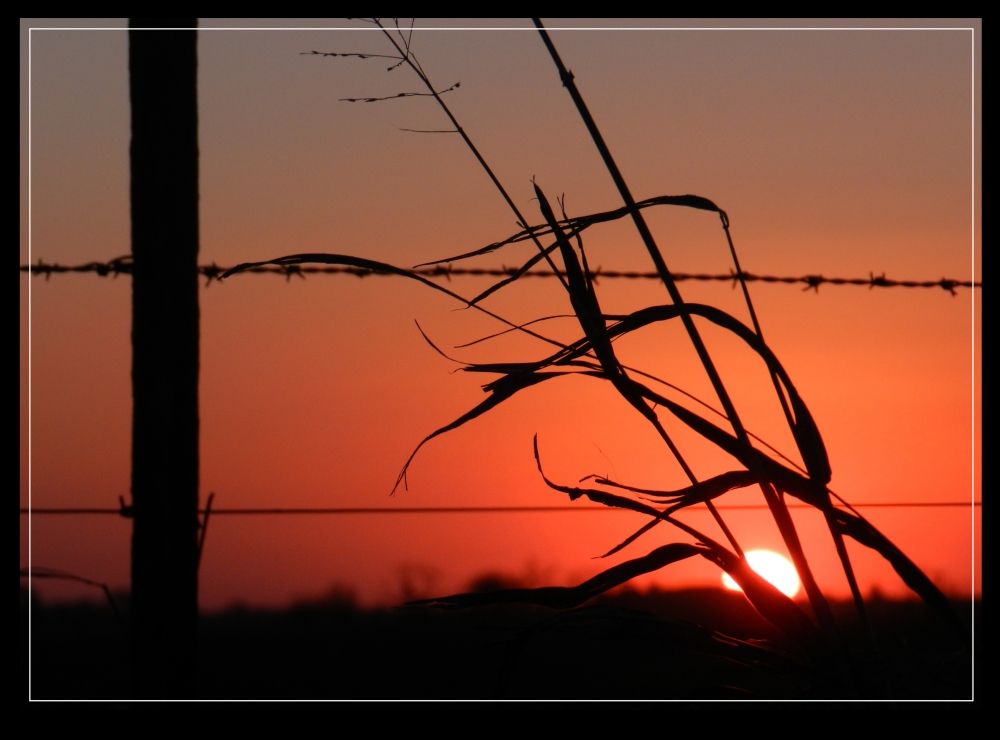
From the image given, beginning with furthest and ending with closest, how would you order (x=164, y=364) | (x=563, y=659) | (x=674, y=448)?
(x=563, y=659) → (x=164, y=364) → (x=674, y=448)

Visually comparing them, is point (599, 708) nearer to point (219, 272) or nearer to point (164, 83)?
point (219, 272)

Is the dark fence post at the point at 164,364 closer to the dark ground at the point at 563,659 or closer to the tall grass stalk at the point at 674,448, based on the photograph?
the dark ground at the point at 563,659

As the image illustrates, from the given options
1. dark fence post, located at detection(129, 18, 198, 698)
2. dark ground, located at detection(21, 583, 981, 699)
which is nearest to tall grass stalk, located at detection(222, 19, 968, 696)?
dark ground, located at detection(21, 583, 981, 699)

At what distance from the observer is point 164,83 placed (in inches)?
50.3

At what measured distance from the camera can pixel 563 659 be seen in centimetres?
164

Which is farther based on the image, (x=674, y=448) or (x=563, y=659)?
(x=563, y=659)

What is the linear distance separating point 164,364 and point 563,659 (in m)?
0.97

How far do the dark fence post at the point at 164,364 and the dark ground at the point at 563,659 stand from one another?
0.07 metres

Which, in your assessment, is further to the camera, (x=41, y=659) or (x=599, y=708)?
(x=41, y=659)

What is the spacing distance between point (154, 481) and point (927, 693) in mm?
1096

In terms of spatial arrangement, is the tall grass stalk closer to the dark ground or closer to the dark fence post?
the dark ground

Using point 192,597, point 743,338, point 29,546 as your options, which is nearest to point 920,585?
point 743,338

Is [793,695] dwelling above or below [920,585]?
below

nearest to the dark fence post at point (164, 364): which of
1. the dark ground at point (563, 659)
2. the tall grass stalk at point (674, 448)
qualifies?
the dark ground at point (563, 659)
